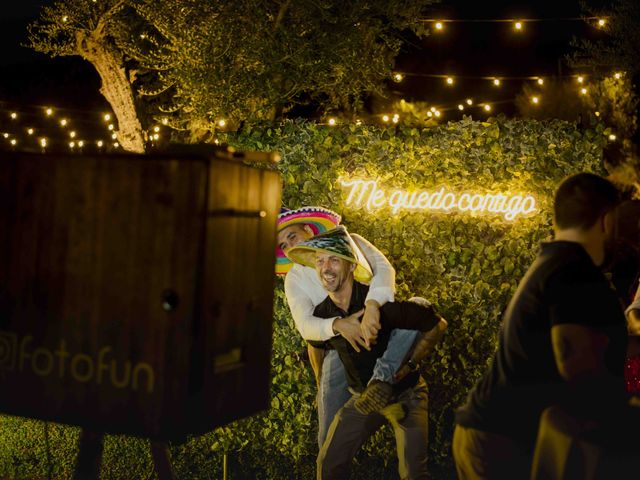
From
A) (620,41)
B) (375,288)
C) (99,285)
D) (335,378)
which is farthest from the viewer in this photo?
(620,41)

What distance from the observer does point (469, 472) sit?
12.0ft

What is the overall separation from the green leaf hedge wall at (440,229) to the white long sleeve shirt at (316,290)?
51 cm

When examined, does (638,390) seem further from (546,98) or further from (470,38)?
(470,38)

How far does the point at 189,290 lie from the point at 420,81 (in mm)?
31310

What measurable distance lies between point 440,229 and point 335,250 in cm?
116

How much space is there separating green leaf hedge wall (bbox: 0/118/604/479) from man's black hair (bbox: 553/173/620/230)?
8.16ft

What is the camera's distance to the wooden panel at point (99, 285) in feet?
9.41

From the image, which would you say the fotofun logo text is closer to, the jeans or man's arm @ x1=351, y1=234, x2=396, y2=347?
man's arm @ x1=351, y1=234, x2=396, y2=347

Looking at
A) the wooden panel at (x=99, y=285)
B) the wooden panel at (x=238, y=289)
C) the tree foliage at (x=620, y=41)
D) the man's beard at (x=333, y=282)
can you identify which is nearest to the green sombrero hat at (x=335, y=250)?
the man's beard at (x=333, y=282)

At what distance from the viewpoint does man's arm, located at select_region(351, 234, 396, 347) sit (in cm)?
521

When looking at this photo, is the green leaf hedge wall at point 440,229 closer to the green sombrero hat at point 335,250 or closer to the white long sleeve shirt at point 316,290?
the white long sleeve shirt at point 316,290

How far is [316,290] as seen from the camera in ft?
18.6

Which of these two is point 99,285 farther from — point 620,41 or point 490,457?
point 620,41

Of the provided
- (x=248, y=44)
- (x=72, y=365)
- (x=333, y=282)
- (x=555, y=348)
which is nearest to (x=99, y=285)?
(x=72, y=365)
